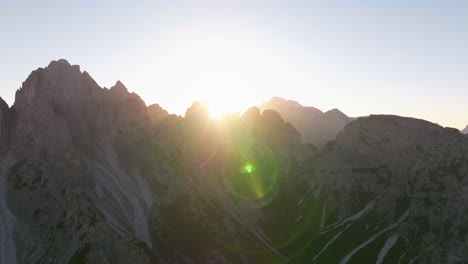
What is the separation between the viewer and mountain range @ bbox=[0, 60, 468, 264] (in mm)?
120312

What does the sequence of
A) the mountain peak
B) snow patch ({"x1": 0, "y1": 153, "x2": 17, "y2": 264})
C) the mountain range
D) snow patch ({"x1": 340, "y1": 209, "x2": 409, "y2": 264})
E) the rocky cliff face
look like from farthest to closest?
1. the mountain peak
2. snow patch ({"x1": 340, "y1": 209, "x2": 409, "y2": 264})
3. the rocky cliff face
4. the mountain range
5. snow patch ({"x1": 0, "y1": 153, "x2": 17, "y2": 264})

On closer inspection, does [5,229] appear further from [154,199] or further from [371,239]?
[371,239]

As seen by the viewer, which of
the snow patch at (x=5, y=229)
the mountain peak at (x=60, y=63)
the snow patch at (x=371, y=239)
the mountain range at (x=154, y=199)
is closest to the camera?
the snow patch at (x=5, y=229)

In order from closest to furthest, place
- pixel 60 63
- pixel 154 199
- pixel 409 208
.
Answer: pixel 154 199 → pixel 60 63 → pixel 409 208

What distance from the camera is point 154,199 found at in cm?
15400

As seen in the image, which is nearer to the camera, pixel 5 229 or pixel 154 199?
pixel 5 229

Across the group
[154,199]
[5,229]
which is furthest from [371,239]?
[5,229]

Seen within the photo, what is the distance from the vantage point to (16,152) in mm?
131875

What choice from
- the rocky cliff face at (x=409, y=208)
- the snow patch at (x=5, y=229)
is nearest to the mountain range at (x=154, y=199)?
the snow patch at (x=5, y=229)

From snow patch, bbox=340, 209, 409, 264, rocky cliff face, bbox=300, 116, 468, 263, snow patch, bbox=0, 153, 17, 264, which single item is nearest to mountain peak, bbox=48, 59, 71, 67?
snow patch, bbox=0, 153, 17, 264

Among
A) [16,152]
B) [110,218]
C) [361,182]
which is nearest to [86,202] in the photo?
[110,218]

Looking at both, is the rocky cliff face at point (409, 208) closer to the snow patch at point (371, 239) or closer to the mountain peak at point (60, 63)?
the snow patch at point (371, 239)

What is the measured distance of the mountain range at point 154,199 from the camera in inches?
4737

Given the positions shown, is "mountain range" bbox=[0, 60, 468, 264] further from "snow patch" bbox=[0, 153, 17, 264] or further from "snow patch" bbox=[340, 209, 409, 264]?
"snow patch" bbox=[340, 209, 409, 264]
